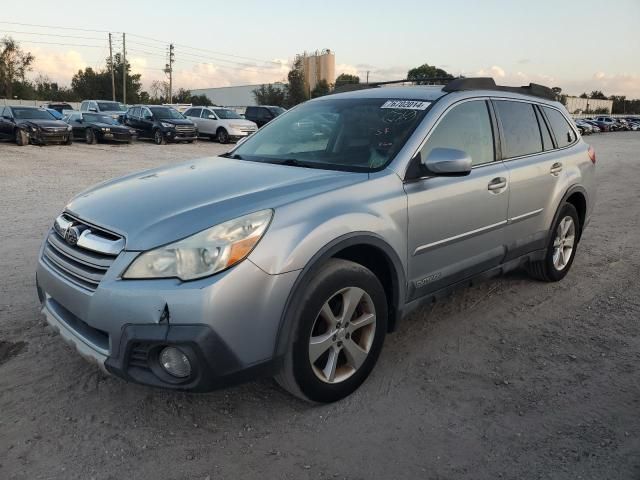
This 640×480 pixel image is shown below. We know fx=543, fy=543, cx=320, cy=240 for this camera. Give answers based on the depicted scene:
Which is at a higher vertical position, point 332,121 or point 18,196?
point 332,121

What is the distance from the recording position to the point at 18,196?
9383mm

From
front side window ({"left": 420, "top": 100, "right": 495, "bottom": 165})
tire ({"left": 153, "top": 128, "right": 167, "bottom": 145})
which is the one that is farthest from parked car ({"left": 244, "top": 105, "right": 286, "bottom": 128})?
front side window ({"left": 420, "top": 100, "right": 495, "bottom": 165})

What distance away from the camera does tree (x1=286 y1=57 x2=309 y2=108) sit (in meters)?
66.3

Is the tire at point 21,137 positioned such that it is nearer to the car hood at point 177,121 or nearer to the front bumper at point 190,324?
the car hood at point 177,121

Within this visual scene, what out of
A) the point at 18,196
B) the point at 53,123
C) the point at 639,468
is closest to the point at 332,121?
the point at 639,468

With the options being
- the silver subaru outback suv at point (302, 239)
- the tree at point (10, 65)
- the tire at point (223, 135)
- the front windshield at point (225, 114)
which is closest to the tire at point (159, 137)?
the tire at point (223, 135)

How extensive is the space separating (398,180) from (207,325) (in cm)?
148

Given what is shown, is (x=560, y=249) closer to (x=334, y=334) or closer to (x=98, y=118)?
(x=334, y=334)

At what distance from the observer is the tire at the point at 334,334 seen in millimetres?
2719

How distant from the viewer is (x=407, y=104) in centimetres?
372

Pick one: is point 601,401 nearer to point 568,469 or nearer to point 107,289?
point 568,469

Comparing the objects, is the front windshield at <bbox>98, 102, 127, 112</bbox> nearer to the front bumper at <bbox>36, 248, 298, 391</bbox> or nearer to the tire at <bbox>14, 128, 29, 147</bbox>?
the tire at <bbox>14, 128, 29, 147</bbox>

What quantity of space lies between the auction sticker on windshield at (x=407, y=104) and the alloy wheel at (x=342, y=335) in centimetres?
140

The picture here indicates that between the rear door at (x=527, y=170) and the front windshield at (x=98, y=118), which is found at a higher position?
the front windshield at (x=98, y=118)
